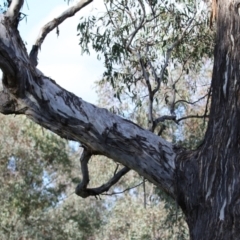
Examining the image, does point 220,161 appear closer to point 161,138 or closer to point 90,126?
point 161,138

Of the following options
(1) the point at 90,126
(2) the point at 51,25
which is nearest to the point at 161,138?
(1) the point at 90,126

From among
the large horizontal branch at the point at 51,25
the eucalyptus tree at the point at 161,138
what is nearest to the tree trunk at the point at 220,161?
the eucalyptus tree at the point at 161,138

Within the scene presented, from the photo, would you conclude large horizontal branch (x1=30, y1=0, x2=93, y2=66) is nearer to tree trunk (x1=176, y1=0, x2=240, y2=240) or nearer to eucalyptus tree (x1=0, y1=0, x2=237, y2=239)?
eucalyptus tree (x1=0, y1=0, x2=237, y2=239)

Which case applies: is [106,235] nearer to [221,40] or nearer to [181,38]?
[181,38]

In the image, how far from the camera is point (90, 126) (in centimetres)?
336

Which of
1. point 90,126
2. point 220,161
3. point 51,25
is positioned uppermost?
point 51,25

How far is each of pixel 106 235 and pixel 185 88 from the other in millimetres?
5684

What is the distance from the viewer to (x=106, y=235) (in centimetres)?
1334

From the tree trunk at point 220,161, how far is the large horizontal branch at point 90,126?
136mm

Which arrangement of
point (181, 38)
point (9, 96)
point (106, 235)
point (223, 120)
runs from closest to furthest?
point (223, 120) < point (9, 96) < point (181, 38) < point (106, 235)

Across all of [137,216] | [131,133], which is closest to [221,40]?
[131,133]

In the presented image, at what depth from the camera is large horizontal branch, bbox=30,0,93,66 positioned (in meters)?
3.57

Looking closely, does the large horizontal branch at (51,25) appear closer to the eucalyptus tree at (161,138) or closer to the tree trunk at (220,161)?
the eucalyptus tree at (161,138)

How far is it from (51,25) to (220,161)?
1.40m
